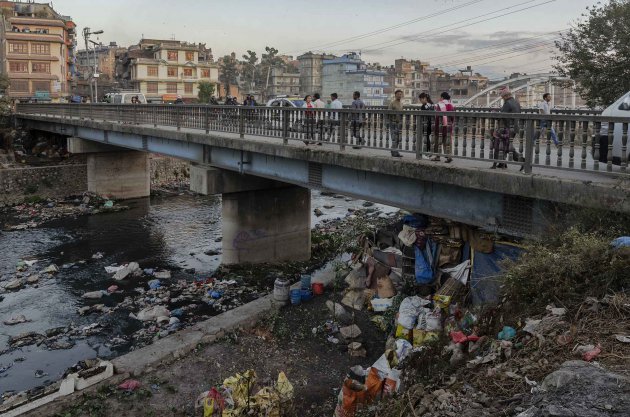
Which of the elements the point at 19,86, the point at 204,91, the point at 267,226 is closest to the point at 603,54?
the point at 267,226

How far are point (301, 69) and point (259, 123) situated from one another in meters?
88.4

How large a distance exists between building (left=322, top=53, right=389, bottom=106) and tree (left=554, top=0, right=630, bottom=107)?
5549 cm

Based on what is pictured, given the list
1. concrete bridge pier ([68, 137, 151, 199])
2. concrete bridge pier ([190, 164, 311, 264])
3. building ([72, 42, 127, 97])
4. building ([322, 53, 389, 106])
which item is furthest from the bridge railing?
building ([72, 42, 127, 97])

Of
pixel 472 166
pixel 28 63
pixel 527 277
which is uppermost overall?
pixel 28 63

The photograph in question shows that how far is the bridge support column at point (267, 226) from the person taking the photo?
18.0m

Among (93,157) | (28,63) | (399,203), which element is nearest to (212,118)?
(399,203)

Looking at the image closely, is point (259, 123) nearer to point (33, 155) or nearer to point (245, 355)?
point (245, 355)

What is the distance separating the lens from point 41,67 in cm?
6525

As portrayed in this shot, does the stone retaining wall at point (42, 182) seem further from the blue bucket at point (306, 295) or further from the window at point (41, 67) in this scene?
the window at point (41, 67)

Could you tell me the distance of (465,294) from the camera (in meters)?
9.57

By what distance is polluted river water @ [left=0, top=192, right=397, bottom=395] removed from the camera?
11742mm

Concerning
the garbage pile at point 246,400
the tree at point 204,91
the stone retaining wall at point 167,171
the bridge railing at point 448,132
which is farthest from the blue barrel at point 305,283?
the tree at point 204,91

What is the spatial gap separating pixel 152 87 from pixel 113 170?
1841 inches

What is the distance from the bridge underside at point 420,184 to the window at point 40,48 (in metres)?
57.7
